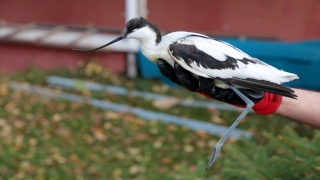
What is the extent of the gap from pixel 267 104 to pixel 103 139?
295cm

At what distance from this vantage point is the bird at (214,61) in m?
1.32

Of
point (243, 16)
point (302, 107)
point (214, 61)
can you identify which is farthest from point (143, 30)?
point (243, 16)

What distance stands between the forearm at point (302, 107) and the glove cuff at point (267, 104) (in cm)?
4

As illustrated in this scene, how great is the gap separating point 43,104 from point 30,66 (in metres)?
1.37

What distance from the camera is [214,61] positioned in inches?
52.1

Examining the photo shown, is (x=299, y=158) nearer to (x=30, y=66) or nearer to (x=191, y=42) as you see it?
(x=191, y=42)

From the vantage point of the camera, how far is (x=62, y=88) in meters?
5.72

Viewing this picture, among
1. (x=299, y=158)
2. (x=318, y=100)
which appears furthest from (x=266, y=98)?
(x=299, y=158)

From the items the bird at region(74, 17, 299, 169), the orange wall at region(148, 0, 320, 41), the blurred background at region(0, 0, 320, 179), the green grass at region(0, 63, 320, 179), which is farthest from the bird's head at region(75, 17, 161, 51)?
the orange wall at region(148, 0, 320, 41)

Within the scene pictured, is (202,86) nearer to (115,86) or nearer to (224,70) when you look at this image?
(224,70)

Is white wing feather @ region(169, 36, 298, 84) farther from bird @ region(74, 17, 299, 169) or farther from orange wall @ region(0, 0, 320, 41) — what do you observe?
orange wall @ region(0, 0, 320, 41)

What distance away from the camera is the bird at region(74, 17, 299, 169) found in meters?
1.32

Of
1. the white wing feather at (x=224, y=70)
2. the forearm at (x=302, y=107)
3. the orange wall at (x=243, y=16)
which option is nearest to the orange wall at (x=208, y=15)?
the orange wall at (x=243, y=16)

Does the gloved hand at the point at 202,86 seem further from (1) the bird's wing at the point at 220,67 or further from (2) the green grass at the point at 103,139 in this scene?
(2) the green grass at the point at 103,139
